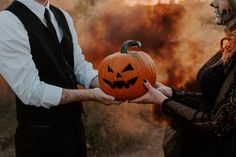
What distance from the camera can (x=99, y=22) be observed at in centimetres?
592

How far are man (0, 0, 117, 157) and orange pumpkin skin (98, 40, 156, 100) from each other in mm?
82

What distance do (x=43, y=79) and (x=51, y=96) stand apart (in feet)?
0.48

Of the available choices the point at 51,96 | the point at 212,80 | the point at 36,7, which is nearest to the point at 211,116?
the point at 212,80

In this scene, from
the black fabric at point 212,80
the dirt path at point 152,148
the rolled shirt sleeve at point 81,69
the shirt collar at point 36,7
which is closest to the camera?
the black fabric at point 212,80

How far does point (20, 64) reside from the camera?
3.07m

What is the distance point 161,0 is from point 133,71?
3.04 meters

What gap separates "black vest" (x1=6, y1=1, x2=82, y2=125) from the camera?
10.3 ft

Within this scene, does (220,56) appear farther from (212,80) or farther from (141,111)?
(141,111)

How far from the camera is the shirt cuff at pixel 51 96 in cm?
313

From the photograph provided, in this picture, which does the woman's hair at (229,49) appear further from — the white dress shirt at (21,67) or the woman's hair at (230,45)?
the white dress shirt at (21,67)

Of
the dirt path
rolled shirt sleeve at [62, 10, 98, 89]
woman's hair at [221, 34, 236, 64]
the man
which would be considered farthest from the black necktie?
the dirt path

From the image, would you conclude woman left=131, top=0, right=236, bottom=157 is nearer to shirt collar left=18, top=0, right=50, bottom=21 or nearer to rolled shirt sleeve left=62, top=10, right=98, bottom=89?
rolled shirt sleeve left=62, top=10, right=98, bottom=89

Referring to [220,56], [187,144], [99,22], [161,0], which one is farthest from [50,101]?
[161,0]

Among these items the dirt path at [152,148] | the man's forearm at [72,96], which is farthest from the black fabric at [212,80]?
the dirt path at [152,148]
